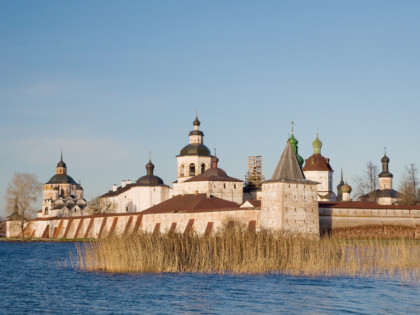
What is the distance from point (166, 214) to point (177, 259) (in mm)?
27097

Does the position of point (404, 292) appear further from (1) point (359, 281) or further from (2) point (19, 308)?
(2) point (19, 308)

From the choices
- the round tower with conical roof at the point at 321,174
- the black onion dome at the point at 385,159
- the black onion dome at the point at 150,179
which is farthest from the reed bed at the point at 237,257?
the black onion dome at the point at 385,159

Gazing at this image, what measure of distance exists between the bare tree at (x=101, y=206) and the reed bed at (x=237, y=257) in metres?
49.9

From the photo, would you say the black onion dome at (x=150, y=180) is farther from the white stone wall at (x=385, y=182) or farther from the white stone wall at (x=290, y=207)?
the white stone wall at (x=290, y=207)

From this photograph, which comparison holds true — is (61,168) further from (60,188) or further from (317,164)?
(317,164)

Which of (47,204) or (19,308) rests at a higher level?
(47,204)

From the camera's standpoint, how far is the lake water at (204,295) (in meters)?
17.7

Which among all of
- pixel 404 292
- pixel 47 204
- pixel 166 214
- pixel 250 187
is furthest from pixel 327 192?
pixel 404 292

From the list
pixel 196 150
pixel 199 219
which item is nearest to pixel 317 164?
pixel 196 150

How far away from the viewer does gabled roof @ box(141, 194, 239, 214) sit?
49.1 m

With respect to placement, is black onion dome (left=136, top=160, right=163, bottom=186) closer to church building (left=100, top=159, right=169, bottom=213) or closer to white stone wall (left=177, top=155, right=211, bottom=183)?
church building (left=100, top=159, right=169, bottom=213)

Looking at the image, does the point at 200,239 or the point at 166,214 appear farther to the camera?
the point at 166,214

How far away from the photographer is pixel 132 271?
23.4m

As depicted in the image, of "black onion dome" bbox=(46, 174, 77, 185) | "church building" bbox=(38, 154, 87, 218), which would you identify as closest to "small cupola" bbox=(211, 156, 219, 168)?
"church building" bbox=(38, 154, 87, 218)
